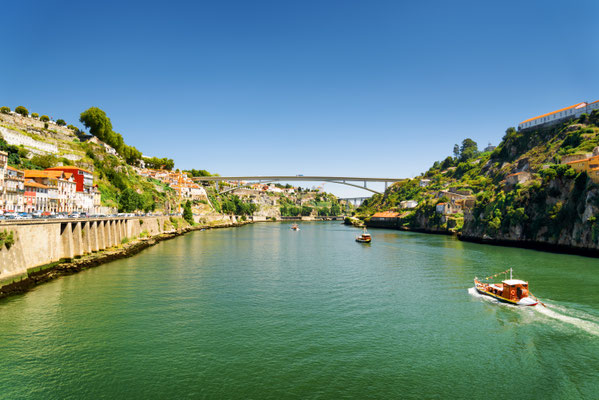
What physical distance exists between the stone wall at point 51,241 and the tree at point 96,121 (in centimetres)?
5199

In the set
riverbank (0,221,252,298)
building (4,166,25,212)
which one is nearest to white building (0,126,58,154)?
building (4,166,25,212)

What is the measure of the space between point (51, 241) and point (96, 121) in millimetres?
72022

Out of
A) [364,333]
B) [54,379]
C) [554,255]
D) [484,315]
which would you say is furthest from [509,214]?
[54,379]

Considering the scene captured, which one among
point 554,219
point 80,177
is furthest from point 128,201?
point 554,219

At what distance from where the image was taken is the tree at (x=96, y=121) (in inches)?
3593

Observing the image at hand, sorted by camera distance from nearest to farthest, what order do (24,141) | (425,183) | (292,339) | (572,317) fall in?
1. (292,339)
2. (572,317)
3. (24,141)
4. (425,183)

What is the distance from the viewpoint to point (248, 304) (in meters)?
22.7

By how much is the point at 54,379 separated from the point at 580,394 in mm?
18554

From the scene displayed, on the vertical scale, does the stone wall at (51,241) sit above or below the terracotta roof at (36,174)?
below

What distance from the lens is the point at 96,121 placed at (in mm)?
91688

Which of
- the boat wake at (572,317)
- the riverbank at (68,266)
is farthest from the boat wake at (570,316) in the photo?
the riverbank at (68,266)

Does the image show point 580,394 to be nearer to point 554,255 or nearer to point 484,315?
point 484,315

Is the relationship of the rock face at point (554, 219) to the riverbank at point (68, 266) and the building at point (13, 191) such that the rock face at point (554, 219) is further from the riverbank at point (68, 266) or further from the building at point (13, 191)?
the building at point (13, 191)

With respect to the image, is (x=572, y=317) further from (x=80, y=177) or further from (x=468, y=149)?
(x=468, y=149)
